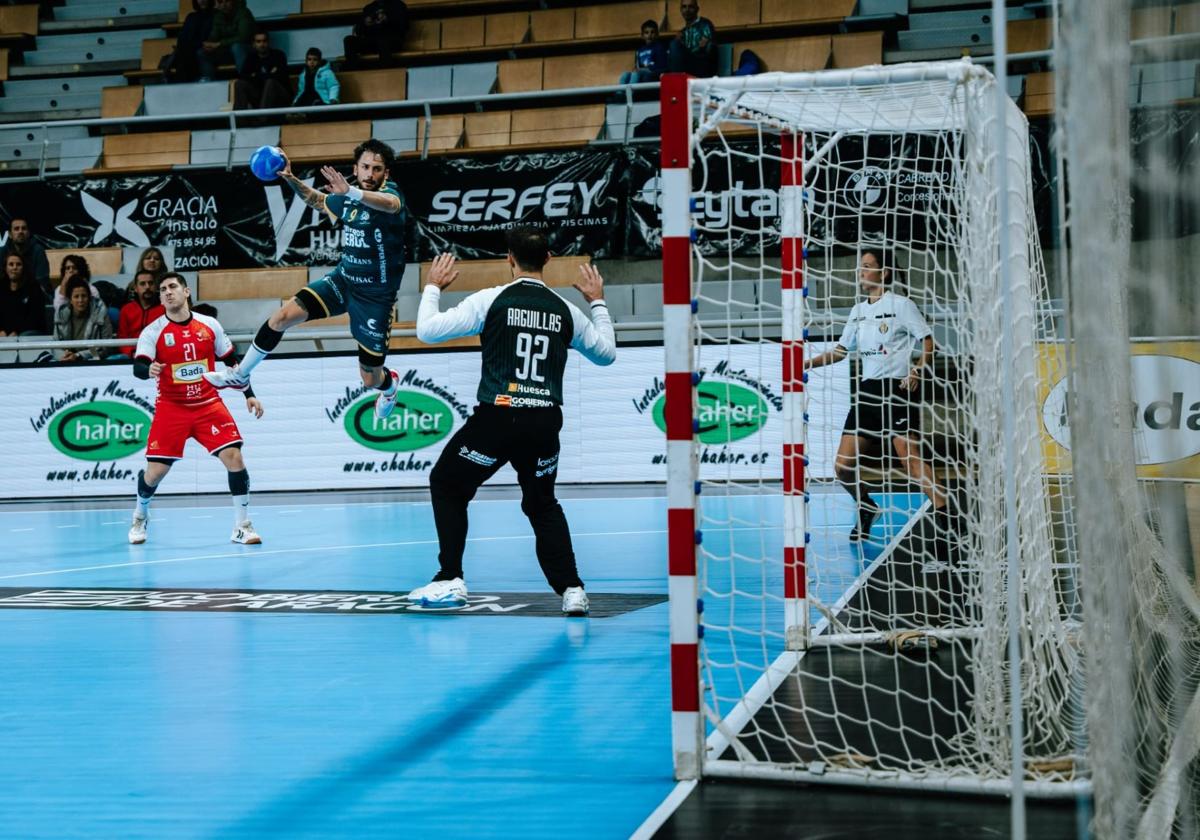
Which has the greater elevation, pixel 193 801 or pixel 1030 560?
pixel 1030 560

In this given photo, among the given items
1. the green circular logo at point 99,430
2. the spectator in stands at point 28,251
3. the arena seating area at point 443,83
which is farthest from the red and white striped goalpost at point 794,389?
the spectator in stands at point 28,251

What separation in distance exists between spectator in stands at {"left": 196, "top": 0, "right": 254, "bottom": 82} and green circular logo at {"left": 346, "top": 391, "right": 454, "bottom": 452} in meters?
7.82

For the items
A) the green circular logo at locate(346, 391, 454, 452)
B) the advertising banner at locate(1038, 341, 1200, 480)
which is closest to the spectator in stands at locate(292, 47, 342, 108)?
the green circular logo at locate(346, 391, 454, 452)

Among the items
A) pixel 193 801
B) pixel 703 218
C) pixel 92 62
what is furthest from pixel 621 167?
pixel 193 801

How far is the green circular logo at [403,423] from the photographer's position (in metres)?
15.1

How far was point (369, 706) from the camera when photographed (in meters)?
5.05

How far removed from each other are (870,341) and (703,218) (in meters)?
6.59

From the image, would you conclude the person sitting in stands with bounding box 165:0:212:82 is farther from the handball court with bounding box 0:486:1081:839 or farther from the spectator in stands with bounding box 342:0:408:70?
the handball court with bounding box 0:486:1081:839

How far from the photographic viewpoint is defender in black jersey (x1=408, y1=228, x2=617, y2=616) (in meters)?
6.68

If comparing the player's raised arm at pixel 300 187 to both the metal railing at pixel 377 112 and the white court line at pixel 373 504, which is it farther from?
the metal railing at pixel 377 112

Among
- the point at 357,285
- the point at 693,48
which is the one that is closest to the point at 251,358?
the point at 357,285

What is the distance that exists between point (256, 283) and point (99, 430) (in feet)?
9.51

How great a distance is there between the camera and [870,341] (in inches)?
338

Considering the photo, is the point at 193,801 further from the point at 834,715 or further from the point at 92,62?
the point at 92,62
